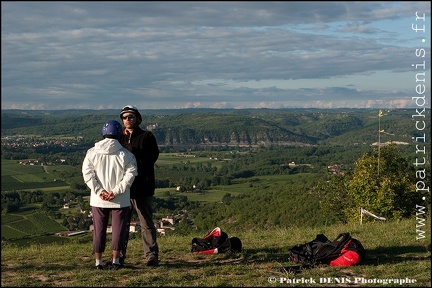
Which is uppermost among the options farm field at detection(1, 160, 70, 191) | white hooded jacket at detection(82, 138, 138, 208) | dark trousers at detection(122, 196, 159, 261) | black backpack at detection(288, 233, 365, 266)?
white hooded jacket at detection(82, 138, 138, 208)

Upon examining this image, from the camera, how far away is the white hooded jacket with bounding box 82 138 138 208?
6.96m

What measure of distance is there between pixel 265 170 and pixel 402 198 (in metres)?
72.1

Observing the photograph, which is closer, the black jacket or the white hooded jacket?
→ the white hooded jacket

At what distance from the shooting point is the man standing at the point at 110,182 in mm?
6949

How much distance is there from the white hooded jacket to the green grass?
1042 mm

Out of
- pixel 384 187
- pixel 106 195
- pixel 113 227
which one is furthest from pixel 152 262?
pixel 384 187

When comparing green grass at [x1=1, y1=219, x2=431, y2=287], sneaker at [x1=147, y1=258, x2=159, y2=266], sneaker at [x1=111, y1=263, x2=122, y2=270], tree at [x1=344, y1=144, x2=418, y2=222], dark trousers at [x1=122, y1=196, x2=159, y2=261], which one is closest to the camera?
green grass at [x1=1, y1=219, x2=431, y2=287]

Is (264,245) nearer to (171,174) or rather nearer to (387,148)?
(387,148)

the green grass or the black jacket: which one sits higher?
the black jacket

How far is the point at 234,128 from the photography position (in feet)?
526

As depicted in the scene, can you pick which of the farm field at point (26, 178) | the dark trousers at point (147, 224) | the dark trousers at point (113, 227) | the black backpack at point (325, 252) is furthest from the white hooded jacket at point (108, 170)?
the farm field at point (26, 178)

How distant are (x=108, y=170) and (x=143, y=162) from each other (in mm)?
633

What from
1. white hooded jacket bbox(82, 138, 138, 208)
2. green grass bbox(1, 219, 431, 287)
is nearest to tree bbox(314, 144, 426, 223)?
green grass bbox(1, 219, 431, 287)

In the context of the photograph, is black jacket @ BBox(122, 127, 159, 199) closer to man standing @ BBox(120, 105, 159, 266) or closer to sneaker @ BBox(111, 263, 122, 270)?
man standing @ BBox(120, 105, 159, 266)
